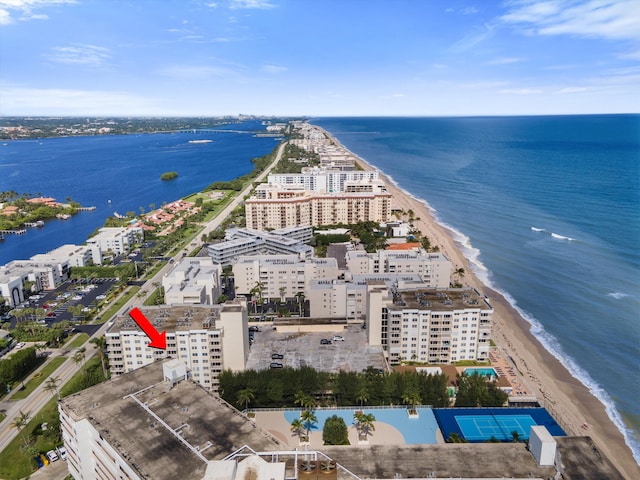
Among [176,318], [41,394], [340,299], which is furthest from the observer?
[340,299]

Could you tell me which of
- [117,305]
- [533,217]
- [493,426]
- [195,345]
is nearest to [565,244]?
[533,217]

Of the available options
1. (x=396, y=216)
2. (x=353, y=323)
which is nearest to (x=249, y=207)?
(x=396, y=216)

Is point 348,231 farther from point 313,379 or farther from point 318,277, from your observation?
point 313,379

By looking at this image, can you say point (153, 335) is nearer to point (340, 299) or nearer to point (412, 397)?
point (340, 299)

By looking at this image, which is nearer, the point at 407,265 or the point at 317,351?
the point at 317,351

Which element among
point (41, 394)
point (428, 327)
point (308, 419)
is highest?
point (428, 327)

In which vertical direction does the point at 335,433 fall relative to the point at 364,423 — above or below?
above

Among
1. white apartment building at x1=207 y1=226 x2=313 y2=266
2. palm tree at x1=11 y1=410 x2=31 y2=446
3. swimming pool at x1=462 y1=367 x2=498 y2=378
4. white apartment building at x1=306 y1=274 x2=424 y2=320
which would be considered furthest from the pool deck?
white apartment building at x1=207 y1=226 x2=313 y2=266

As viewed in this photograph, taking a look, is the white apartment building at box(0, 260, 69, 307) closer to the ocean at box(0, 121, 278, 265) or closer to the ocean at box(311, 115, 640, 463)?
the ocean at box(0, 121, 278, 265)
